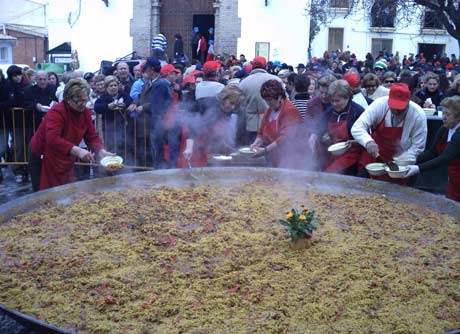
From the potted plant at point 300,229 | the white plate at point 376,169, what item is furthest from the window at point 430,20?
the potted plant at point 300,229

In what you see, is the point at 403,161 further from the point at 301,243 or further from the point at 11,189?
the point at 11,189

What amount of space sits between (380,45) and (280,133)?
86.1ft

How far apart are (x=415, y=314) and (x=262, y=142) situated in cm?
364

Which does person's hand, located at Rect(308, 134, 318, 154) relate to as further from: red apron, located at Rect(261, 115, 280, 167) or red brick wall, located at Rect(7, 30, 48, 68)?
red brick wall, located at Rect(7, 30, 48, 68)

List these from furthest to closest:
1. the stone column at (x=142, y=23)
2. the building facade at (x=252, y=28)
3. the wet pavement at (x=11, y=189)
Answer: the stone column at (x=142, y=23), the building facade at (x=252, y=28), the wet pavement at (x=11, y=189)

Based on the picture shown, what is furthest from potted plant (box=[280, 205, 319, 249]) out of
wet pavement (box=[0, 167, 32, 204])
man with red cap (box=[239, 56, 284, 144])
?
wet pavement (box=[0, 167, 32, 204])

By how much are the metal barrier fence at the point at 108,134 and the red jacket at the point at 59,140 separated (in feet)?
7.37

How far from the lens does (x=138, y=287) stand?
3.00 m

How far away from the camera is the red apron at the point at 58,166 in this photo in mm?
5238

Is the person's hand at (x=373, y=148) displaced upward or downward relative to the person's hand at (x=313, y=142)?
upward

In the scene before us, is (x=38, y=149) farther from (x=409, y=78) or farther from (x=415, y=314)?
(x=409, y=78)

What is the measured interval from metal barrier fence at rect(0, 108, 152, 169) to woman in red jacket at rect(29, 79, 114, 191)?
2244 millimetres

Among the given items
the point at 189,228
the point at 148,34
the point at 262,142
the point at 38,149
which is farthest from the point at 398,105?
the point at 148,34

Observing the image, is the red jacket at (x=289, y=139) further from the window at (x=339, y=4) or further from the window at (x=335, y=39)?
the window at (x=335, y=39)
